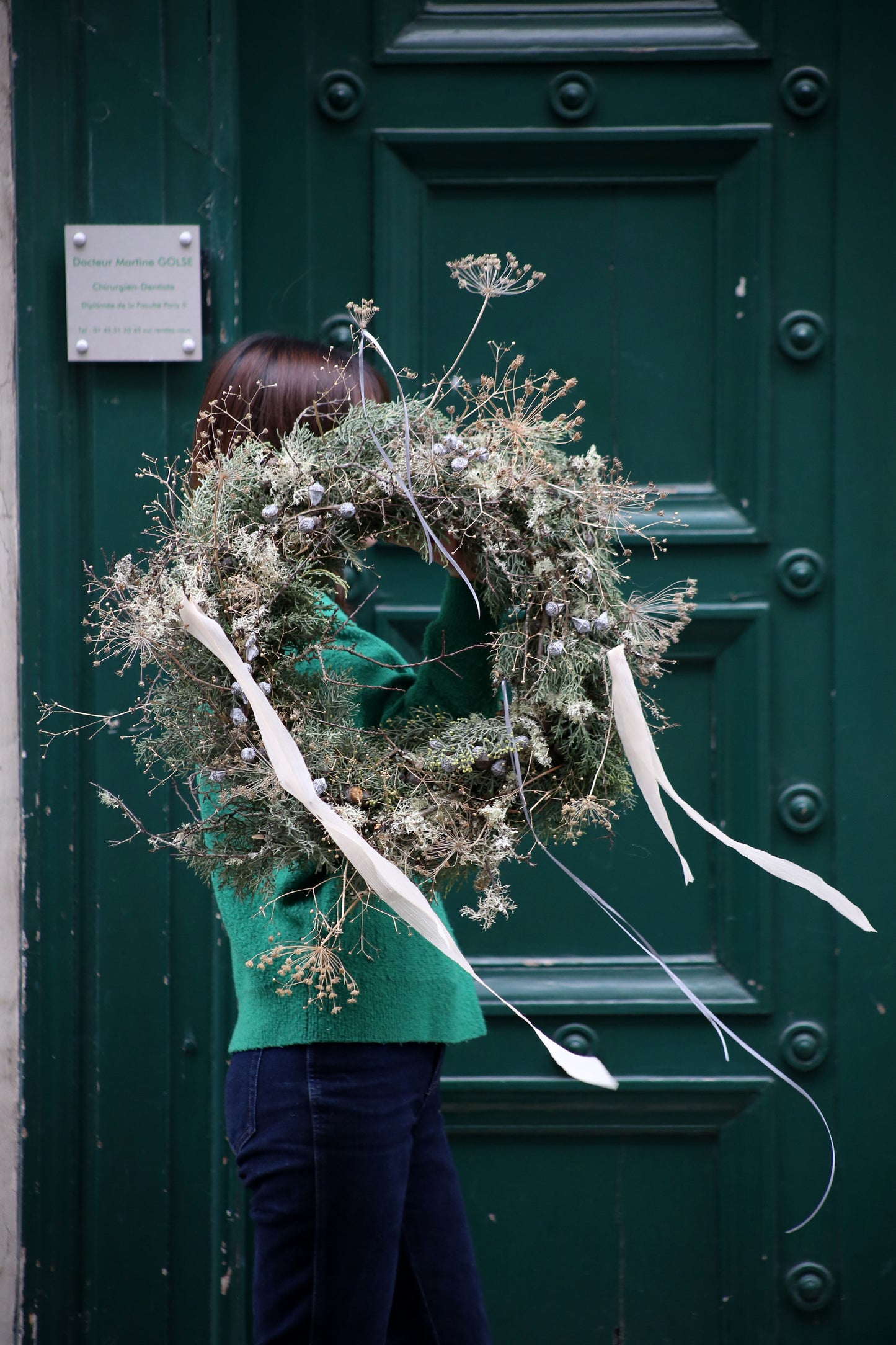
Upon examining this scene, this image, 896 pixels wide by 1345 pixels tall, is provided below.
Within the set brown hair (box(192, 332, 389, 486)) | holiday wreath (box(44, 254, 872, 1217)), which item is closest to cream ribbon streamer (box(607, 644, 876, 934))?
holiday wreath (box(44, 254, 872, 1217))

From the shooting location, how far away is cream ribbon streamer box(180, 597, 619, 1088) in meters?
0.94

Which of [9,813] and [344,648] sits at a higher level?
[344,648]

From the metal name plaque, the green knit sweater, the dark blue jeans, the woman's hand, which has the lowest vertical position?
the dark blue jeans

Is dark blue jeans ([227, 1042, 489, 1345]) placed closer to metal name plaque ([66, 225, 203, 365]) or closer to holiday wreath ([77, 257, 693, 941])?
holiday wreath ([77, 257, 693, 941])

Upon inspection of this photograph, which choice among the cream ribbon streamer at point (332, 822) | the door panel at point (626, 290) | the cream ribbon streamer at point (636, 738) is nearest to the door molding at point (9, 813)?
the door panel at point (626, 290)

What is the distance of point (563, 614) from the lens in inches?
41.0

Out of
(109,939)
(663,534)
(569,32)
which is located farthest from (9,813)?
(569,32)

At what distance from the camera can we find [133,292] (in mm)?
1633

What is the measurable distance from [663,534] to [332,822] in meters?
0.95

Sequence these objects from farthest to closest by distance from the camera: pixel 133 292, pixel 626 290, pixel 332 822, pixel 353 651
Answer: pixel 626 290
pixel 133 292
pixel 353 651
pixel 332 822

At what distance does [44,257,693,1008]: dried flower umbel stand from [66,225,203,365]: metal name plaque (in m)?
0.66

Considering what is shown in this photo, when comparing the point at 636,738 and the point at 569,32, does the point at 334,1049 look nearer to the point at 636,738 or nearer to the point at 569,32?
the point at 636,738

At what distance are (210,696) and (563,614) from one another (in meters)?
0.33

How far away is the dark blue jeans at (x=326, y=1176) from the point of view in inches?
43.4
